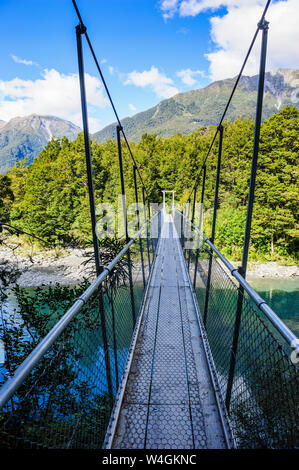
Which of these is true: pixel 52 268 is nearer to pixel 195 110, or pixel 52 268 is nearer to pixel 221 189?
pixel 221 189

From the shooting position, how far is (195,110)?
4309 inches

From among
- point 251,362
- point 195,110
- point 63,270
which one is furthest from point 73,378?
point 195,110

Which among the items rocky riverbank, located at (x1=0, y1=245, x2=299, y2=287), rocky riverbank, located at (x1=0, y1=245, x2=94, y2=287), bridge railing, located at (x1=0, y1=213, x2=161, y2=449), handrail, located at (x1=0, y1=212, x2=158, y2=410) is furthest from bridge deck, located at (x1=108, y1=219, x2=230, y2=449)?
rocky riverbank, located at (x1=0, y1=245, x2=94, y2=287)

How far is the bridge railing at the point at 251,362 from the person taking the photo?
81 cm

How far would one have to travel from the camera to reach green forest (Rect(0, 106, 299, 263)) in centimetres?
1180

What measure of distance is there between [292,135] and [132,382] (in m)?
13.4

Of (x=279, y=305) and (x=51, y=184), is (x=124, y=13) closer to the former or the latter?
(x=279, y=305)

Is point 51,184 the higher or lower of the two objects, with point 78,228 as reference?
higher

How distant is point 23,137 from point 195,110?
76394mm

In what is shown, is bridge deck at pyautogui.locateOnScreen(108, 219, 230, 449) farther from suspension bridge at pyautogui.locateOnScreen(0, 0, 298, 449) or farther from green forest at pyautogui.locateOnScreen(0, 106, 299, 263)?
green forest at pyautogui.locateOnScreen(0, 106, 299, 263)
